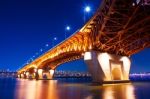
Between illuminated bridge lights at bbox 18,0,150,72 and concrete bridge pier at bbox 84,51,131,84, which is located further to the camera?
concrete bridge pier at bbox 84,51,131,84

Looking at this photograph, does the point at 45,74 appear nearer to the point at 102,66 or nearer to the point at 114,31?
the point at 102,66

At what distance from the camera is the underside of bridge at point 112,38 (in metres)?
33.2

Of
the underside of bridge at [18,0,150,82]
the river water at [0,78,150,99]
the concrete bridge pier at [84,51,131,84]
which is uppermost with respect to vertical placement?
the underside of bridge at [18,0,150,82]

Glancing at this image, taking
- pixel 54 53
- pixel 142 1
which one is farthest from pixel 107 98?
pixel 54 53

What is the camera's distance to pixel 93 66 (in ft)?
164

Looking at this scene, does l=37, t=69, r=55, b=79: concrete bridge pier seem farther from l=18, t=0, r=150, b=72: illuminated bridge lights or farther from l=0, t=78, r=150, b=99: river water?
l=0, t=78, r=150, b=99: river water

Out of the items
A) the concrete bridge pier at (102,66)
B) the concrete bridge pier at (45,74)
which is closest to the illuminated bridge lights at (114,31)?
the concrete bridge pier at (102,66)

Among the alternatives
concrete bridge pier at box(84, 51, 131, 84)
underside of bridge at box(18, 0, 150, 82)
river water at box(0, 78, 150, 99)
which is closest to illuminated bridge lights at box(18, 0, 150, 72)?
underside of bridge at box(18, 0, 150, 82)

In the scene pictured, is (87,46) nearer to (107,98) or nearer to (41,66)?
(107,98)

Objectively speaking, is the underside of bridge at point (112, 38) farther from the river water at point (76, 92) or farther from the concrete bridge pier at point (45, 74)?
the concrete bridge pier at point (45, 74)

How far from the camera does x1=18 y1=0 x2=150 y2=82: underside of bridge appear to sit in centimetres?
3316

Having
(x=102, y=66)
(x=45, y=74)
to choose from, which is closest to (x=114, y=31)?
(x=102, y=66)

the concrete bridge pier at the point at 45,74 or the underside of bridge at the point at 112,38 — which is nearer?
the underside of bridge at the point at 112,38

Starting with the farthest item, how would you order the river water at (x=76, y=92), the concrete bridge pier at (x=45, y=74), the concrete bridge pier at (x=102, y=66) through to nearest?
the concrete bridge pier at (x=45, y=74) → the concrete bridge pier at (x=102, y=66) → the river water at (x=76, y=92)
